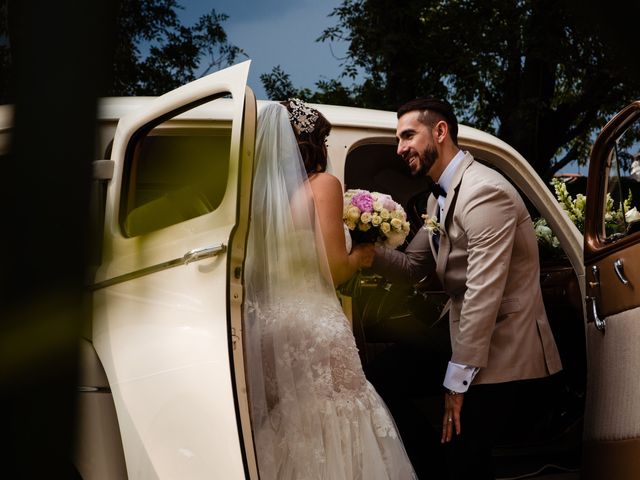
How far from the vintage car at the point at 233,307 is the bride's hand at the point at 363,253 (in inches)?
6.4

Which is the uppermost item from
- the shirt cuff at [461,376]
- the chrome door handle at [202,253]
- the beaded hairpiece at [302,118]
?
the beaded hairpiece at [302,118]

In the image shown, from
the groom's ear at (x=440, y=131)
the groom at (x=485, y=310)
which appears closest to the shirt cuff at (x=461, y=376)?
the groom at (x=485, y=310)

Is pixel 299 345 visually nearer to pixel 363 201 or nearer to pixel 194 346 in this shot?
pixel 194 346

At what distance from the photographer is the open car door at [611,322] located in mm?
2658

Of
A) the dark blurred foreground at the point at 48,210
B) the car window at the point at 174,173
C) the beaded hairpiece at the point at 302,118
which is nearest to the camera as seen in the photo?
the dark blurred foreground at the point at 48,210

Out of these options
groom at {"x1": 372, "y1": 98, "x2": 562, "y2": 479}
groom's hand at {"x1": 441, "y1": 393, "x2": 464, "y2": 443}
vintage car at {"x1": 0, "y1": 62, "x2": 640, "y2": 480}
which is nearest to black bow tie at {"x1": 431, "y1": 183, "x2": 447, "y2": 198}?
groom at {"x1": 372, "y1": 98, "x2": 562, "y2": 479}

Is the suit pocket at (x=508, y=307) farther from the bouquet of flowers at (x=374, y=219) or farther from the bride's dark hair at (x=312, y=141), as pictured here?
the bride's dark hair at (x=312, y=141)

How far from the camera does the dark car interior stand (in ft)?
10.6

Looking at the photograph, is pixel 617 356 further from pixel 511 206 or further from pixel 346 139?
pixel 346 139

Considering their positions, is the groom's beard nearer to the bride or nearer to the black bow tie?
the black bow tie

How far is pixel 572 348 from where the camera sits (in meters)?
3.74

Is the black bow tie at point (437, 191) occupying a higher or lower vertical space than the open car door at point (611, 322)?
higher

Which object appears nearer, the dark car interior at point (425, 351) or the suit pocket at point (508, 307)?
the suit pocket at point (508, 307)

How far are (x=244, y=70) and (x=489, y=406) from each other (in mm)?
1487
